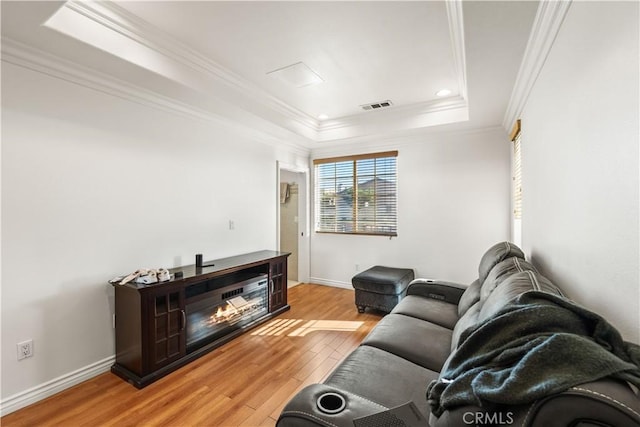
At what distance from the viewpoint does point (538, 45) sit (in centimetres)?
182

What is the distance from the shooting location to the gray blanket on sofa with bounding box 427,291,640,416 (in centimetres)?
71

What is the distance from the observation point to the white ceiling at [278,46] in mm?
1826

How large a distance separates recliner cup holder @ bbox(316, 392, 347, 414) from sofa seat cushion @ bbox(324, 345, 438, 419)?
0.92 ft

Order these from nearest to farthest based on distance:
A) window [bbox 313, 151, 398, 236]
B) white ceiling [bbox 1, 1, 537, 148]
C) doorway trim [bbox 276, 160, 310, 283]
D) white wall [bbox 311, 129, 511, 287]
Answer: white ceiling [bbox 1, 1, 537, 148]
white wall [bbox 311, 129, 511, 287]
window [bbox 313, 151, 398, 236]
doorway trim [bbox 276, 160, 310, 283]

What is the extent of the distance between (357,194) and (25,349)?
160 inches

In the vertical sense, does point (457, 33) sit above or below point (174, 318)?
above

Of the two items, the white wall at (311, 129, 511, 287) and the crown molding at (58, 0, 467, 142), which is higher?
the crown molding at (58, 0, 467, 142)

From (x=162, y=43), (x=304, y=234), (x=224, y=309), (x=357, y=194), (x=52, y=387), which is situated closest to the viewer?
(x=52, y=387)

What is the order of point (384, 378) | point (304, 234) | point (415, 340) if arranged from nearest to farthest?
point (384, 378), point (415, 340), point (304, 234)

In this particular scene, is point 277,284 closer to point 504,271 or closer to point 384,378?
point 384,378

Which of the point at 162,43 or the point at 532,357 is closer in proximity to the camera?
the point at 532,357

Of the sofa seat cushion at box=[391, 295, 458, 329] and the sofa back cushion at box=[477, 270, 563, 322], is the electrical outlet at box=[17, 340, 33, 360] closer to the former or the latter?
the sofa seat cushion at box=[391, 295, 458, 329]

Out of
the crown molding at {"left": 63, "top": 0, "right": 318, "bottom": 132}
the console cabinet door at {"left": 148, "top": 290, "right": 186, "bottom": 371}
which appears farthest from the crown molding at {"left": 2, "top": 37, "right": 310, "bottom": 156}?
the console cabinet door at {"left": 148, "top": 290, "right": 186, "bottom": 371}

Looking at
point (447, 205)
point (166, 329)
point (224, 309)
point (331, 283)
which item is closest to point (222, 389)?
point (166, 329)
